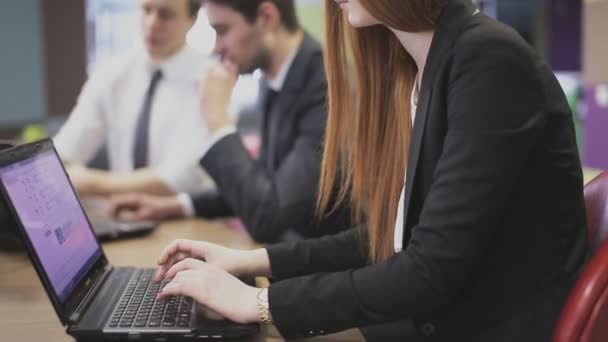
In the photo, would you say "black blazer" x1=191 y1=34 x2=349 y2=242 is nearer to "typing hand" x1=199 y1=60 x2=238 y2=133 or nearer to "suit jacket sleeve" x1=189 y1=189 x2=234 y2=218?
"typing hand" x1=199 y1=60 x2=238 y2=133

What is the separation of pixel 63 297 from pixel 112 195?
1.19 metres

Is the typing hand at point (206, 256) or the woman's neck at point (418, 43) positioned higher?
the woman's neck at point (418, 43)

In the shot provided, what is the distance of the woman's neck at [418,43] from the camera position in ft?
3.26

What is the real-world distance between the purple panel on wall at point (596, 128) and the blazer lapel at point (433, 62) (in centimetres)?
396

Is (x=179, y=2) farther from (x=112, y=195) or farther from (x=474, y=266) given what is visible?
(x=474, y=266)

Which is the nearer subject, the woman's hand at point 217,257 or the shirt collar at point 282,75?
the woman's hand at point 217,257

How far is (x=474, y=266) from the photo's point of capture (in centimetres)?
89

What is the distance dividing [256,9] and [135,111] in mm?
Answer: 748

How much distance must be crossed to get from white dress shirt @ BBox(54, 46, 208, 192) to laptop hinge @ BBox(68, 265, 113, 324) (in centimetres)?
118

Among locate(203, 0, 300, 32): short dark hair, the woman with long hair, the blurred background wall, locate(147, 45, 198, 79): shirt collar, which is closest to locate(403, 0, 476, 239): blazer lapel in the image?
the woman with long hair

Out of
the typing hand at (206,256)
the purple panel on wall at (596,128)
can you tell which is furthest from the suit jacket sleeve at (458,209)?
the purple panel on wall at (596,128)

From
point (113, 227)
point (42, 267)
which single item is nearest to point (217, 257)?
point (42, 267)

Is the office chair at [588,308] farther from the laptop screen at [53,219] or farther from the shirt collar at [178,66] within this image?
the shirt collar at [178,66]

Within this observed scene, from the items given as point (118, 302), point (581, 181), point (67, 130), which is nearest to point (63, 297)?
point (118, 302)
